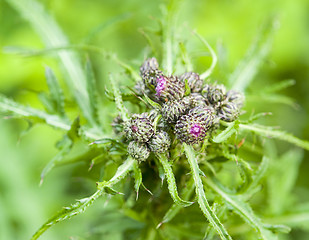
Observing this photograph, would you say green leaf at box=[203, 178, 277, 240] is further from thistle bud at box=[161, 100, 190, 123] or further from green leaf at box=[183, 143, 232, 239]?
thistle bud at box=[161, 100, 190, 123]

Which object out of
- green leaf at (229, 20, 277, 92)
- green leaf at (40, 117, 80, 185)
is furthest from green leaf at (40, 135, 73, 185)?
green leaf at (229, 20, 277, 92)

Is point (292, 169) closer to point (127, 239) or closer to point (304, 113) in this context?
point (127, 239)

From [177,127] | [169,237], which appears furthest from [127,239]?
[177,127]

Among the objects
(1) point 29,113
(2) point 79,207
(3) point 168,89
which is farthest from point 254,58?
(2) point 79,207

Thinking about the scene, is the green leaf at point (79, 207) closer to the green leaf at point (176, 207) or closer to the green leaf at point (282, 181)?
the green leaf at point (176, 207)

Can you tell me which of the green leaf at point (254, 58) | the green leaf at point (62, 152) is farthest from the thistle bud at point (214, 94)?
the green leaf at point (62, 152)
